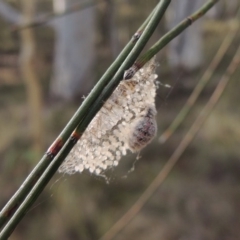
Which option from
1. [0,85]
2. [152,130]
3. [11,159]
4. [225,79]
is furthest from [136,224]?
[152,130]

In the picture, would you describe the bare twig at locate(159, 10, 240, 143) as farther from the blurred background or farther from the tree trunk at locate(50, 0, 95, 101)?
the tree trunk at locate(50, 0, 95, 101)

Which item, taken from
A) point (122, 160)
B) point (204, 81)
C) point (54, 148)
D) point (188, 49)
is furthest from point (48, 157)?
point (188, 49)

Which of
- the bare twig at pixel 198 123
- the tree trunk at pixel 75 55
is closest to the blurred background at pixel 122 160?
the tree trunk at pixel 75 55

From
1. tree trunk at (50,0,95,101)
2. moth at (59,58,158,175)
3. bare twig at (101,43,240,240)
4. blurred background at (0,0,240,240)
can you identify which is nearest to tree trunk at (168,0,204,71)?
blurred background at (0,0,240,240)

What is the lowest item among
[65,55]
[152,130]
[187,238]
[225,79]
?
[187,238]

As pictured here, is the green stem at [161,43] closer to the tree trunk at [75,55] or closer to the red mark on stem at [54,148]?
the red mark on stem at [54,148]

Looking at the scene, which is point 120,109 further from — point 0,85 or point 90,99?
point 0,85
